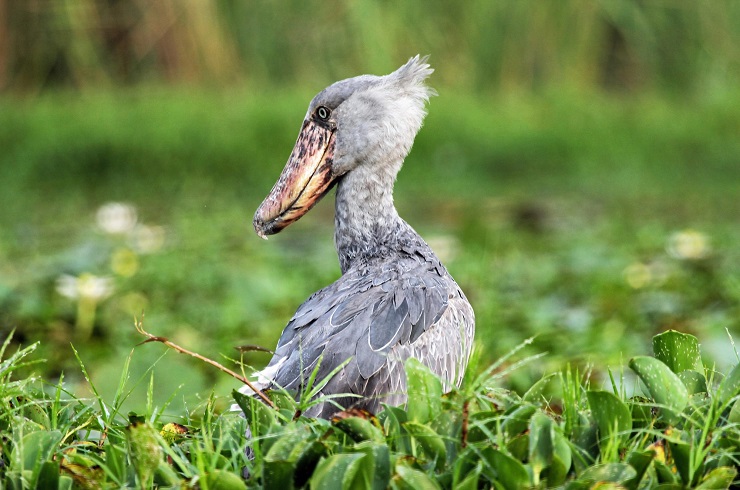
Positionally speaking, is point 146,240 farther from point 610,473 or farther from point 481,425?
point 610,473

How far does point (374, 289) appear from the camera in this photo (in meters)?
2.11

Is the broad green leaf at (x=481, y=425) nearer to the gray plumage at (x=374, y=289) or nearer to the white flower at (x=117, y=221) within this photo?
the gray plumage at (x=374, y=289)

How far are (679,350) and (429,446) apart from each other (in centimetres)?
53

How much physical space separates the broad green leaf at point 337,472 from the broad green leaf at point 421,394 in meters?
0.20

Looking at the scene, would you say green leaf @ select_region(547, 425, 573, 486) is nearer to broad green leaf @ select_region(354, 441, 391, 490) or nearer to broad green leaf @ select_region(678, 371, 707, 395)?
broad green leaf @ select_region(354, 441, 391, 490)

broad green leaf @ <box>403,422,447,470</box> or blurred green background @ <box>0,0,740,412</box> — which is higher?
blurred green background @ <box>0,0,740,412</box>

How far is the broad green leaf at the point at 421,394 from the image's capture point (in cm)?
167

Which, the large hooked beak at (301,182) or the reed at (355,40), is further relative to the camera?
the reed at (355,40)

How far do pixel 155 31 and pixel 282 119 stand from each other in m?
1.20

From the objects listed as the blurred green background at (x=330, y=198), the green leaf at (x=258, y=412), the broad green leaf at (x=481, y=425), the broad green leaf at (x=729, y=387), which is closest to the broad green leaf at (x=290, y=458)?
the green leaf at (x=258, y=412)

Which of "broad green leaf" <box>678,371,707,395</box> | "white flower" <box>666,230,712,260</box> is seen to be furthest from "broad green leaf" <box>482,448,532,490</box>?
"white flower" <box>666,230,712,260</box>

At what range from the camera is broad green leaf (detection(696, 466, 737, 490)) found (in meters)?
1.52

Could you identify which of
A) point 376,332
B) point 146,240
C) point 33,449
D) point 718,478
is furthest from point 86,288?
point 718,478

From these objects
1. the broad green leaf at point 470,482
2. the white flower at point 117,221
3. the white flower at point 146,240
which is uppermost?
the white flower at point 117,221
